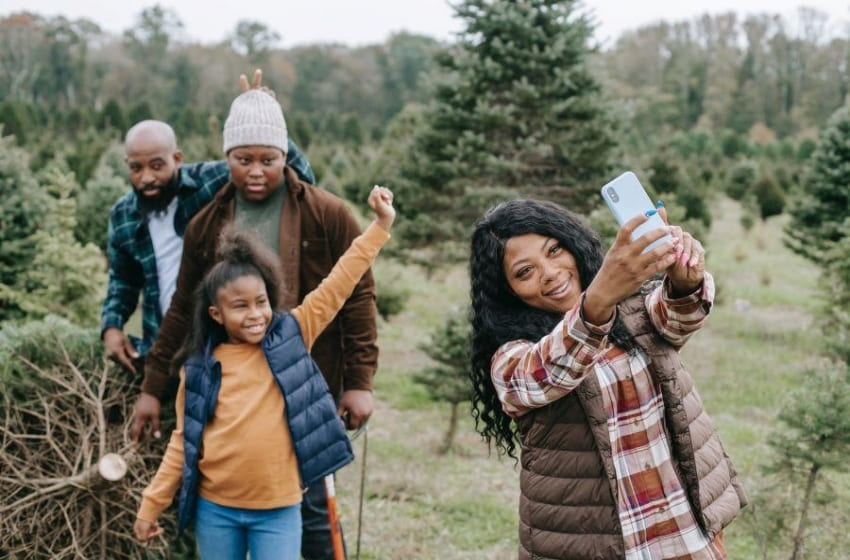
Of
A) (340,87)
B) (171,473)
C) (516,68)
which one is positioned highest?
(340,87)

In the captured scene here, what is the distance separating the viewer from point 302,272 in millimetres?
2877

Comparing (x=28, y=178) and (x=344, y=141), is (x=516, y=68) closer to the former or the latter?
(x=28, y=178)

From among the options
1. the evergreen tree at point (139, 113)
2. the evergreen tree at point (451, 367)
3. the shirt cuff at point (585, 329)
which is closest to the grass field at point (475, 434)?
the evergreen tree at point (451, 367)

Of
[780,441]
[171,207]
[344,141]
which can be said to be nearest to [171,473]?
[171,207]

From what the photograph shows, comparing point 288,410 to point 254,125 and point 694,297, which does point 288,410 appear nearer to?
point 254,125

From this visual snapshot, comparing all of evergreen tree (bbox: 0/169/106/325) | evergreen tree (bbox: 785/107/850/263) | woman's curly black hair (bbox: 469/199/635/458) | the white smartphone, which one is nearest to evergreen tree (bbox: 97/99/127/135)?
evergreen tree (bbox: 0/169/106/325)

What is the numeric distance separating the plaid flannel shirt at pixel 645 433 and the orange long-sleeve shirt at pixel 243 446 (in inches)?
38.0

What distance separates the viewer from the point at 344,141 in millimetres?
31734

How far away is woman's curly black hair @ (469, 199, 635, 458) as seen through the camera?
179 cm

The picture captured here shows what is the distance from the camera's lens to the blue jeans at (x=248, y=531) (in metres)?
2.46

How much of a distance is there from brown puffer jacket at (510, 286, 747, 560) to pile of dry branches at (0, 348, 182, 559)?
1.75 meters

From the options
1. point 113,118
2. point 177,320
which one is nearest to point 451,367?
point 177,320

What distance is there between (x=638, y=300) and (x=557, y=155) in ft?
20.5

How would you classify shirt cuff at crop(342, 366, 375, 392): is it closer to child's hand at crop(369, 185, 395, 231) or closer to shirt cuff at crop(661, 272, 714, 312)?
child's hand at crop(369, 185, 395, 231)
